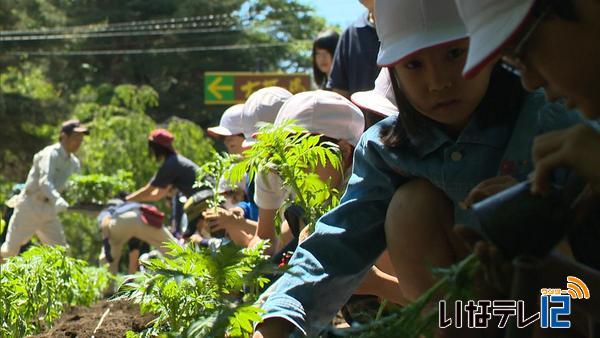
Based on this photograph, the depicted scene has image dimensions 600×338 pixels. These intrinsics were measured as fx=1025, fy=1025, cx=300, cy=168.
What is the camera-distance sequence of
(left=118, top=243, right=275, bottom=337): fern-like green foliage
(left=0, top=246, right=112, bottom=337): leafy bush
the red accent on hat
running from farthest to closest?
1. the red accent on hat
2. (left=0, top=246, right=112, bottom=337): leafy bush
3. (left=118, top=243, right=275, bottom=337): fern-like green foliage

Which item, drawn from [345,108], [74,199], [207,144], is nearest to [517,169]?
[345,108]

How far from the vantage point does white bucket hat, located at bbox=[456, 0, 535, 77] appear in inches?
64.1

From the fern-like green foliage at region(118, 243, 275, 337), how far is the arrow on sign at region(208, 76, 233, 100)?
17.0 metres

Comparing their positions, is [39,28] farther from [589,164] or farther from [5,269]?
[589,164]

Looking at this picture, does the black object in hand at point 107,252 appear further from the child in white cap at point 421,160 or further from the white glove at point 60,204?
the child in white cap at point 421,160

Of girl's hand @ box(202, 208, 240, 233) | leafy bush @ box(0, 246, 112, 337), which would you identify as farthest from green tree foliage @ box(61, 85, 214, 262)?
girl's hand @ box(202, 208, 240, 233)

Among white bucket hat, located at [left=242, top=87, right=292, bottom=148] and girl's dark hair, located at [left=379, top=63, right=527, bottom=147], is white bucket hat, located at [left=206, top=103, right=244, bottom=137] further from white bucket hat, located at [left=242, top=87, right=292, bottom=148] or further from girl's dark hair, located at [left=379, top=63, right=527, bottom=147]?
girl's dark hair, located at [left=379, top=63, right=527, bottom=147]

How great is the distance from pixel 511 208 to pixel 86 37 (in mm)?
39781

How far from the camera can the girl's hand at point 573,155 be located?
1562mm

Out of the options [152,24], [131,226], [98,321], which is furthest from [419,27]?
[152,24]

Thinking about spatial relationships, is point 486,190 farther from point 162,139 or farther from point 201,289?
point 162,139

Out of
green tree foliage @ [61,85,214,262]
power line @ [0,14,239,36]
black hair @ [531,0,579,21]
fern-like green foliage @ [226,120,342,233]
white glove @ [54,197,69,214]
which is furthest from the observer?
power line @ [0,14,239,36]

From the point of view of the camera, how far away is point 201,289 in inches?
115

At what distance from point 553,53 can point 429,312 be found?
498 millimetres
